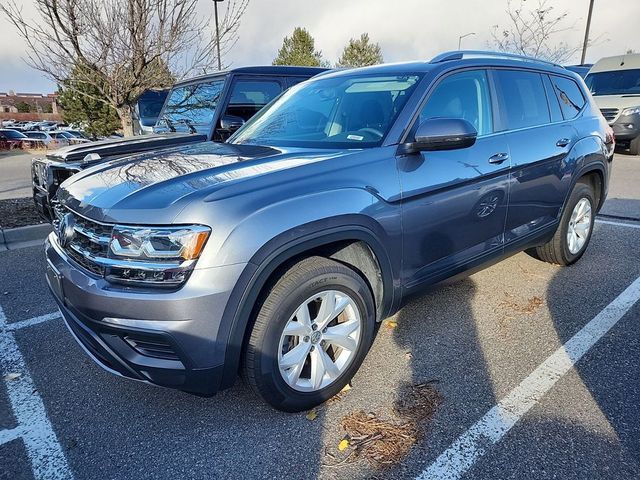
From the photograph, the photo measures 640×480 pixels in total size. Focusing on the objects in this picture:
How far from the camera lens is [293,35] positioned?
112ft

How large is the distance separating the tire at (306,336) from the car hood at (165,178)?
22.9 inches

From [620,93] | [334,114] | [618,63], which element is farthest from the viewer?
[618,63]

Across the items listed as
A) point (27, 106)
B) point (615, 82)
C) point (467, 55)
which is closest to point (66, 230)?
point (467, 55)

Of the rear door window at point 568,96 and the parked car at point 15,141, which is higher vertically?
A: the rear door window at point 568,96

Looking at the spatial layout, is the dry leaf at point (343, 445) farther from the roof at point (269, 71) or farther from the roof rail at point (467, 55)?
the roof at point (269, 71)

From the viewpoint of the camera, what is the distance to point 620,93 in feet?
44.5

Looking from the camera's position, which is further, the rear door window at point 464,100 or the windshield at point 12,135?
the windshield at point 12,135

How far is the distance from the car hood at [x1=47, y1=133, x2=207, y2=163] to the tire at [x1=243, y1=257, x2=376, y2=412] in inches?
141

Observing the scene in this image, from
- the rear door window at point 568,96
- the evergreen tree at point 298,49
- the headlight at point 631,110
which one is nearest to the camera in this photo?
the rear door window at point 568,96

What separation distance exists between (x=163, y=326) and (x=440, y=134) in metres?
1.76

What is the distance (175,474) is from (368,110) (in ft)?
7.82

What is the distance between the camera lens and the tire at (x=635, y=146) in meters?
13.2

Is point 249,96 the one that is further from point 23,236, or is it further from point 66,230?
point 66,230

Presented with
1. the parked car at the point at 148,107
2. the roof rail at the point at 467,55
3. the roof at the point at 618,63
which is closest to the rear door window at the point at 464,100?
the roof rail at the point at 467,55
